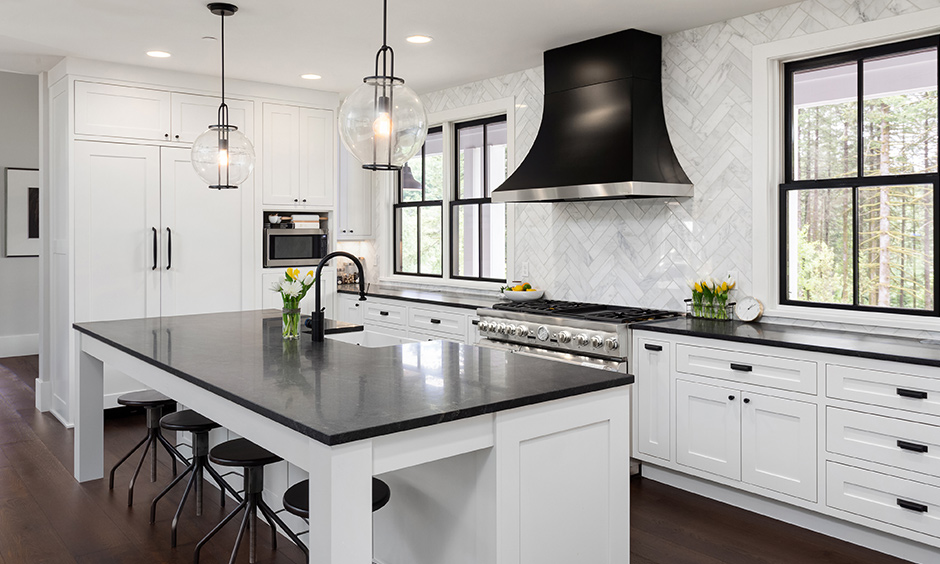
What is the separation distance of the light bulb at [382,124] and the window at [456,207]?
3.19 m

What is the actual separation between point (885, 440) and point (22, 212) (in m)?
8.60

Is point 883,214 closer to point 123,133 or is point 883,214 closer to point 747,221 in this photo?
point 747,221

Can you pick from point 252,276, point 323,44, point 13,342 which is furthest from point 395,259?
point 13,342

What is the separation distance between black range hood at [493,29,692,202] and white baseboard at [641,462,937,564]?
1637mm

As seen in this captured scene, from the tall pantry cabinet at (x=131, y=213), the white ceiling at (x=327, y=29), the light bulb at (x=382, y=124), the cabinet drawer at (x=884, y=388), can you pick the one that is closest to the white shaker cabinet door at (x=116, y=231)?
the tall pantry cabinet at (x=131, y=213)

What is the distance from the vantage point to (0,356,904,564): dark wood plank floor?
10.2ft

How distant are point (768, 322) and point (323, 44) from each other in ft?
10.9

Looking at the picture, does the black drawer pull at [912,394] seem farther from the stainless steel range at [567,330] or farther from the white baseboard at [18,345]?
the white baseboard at [18,345]

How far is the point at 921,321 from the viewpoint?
11.4 ft

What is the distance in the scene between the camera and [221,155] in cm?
364

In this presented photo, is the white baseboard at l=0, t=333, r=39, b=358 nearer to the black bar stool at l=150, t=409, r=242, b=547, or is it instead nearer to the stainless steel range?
the black bar stool at l=150, t=409, r=242, b=547

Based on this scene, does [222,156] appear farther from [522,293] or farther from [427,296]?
[427,296]

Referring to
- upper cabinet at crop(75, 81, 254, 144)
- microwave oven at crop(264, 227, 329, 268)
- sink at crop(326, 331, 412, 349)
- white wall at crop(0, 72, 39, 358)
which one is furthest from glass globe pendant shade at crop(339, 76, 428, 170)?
white wall at crop(0, 72, 39, 358)

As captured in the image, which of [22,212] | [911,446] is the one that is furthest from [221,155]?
[22,212]
